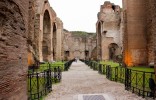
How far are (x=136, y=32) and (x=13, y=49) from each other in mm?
17413

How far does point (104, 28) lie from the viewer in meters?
44.7

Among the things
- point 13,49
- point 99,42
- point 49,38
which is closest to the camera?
point 13,49

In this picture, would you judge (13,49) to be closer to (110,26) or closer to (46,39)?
(46,39)

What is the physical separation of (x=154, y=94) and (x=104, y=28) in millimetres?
37797

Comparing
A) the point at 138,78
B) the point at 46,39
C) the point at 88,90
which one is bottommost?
the point at 88,90

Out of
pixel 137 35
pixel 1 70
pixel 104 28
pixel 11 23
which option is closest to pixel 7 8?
pixel 11 23

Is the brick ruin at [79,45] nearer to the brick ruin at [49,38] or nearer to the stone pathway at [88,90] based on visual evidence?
the brick ruin at [49,38]

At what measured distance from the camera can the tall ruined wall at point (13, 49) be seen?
444 centimetres

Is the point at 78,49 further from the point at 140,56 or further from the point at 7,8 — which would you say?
the point at 7,8

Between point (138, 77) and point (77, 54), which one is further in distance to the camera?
point (77, 54)

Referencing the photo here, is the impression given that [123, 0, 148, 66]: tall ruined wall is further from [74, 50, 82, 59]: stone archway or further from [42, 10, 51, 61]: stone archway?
[74, 50, 82, 59]: stone archway

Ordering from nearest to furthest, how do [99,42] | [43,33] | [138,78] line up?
[138,78] < [43,33] < [99,42]

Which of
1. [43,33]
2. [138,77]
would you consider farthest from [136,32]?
[43,33]

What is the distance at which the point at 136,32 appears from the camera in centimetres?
2105
